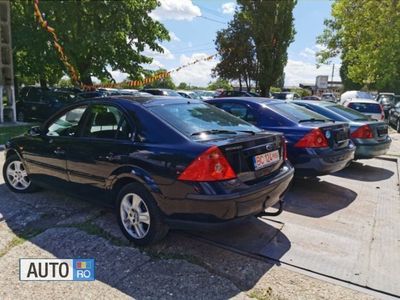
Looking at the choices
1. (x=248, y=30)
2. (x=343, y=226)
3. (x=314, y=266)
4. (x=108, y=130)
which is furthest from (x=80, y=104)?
(x=248, y=30)

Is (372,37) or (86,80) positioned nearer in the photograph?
(86,80)

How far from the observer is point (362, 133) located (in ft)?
23.8

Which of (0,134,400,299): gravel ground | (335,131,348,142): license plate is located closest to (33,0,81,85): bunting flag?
(0,134,400,299): gravel ground

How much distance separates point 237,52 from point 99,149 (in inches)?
818

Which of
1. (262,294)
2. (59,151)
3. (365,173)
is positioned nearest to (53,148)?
(59,151)

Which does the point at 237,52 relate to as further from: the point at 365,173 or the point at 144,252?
the point at 144,252

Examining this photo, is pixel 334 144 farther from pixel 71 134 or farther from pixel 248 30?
pixel 248 30

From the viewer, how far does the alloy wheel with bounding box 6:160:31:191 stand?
529cm

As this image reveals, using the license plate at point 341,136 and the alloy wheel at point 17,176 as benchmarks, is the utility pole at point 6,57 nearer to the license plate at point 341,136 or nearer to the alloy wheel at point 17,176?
the alloy wheel at point 17,176

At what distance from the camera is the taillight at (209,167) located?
10.6ft

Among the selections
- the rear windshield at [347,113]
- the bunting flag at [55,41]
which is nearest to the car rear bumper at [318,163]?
the rear windshield at [347,113]

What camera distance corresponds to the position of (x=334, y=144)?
18.3 ft

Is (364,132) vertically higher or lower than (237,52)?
lower

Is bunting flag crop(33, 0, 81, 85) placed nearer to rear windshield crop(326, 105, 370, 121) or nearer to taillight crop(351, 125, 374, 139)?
rear windshield crop(326, 105, 370, 121)
